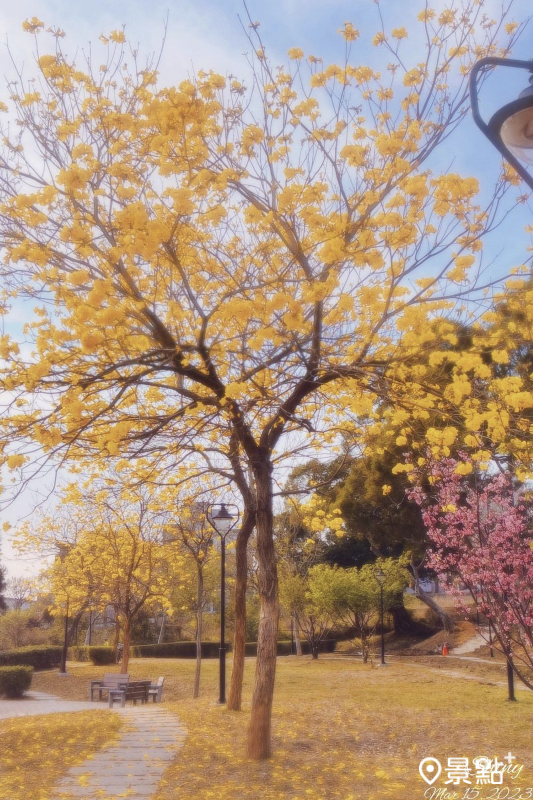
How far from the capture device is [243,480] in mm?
7734

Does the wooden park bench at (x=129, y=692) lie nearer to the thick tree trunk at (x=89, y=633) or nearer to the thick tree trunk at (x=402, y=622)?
the thick tree trunk at (x=89, y=633)

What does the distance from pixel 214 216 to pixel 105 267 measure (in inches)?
36.2

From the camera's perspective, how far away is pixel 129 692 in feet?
39.0

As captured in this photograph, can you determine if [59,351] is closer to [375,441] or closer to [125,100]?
[125,100]

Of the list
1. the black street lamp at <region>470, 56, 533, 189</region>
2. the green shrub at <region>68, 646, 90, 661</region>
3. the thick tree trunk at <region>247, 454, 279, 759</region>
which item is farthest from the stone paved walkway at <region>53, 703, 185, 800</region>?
the green shrub at <region>68, 646, 90, 661</region>

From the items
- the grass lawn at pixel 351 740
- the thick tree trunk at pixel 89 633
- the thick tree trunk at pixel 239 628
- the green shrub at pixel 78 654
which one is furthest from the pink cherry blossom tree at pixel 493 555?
the thick tree trunk at pixel 89 633

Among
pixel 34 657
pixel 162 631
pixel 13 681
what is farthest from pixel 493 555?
pixel 162 631

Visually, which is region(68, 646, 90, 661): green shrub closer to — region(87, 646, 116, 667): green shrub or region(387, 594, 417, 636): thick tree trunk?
region(87, 646, 116, 667): green shrub

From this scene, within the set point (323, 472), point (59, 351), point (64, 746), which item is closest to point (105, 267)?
point (59, 351)

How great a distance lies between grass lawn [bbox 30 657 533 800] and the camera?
4590mm

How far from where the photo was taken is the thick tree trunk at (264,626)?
17.8ft

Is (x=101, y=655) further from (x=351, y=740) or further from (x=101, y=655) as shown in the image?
(x=351, y=740)

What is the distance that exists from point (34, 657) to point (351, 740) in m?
16.9

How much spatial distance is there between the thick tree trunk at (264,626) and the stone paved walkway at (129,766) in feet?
2.67
